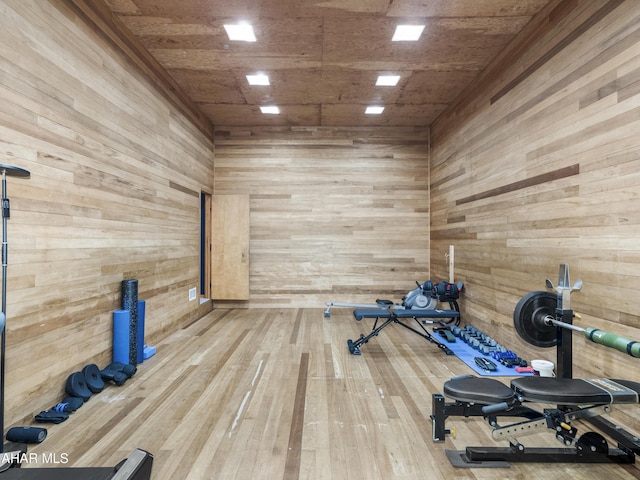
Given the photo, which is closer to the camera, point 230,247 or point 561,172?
point 561,172

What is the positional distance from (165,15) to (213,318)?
3.78 meters

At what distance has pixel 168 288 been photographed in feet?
13.3

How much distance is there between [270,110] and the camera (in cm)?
507

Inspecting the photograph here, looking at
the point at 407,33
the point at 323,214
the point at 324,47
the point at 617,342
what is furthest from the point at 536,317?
the point at 323,214

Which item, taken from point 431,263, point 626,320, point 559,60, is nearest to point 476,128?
point 559,60

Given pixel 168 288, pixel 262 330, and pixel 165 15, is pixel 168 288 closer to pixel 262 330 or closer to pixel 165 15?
pixel 262 330

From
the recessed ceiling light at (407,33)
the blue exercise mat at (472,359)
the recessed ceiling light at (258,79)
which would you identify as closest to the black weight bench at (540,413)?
the blue exercise mat at (472,359)

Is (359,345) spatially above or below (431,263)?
below

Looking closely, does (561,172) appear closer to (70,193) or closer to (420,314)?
(420,314)

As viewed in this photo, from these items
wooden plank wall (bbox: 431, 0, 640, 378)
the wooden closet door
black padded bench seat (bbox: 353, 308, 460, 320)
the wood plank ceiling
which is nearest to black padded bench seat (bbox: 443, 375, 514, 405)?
wooden plank wall (bbox: 431, 0, 640, 378)

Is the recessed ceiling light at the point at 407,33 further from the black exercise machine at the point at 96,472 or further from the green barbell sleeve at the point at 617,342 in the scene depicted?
the black exercise machine at the point at 96,472

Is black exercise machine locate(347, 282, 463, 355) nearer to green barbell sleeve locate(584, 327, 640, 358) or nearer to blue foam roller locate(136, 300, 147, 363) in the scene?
green barbell sleeve locate(584, 327, 640, 358)

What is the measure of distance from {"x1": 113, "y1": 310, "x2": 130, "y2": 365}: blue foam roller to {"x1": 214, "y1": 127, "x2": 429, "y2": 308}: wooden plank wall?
284 centimetres

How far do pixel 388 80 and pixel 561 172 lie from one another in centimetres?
225
